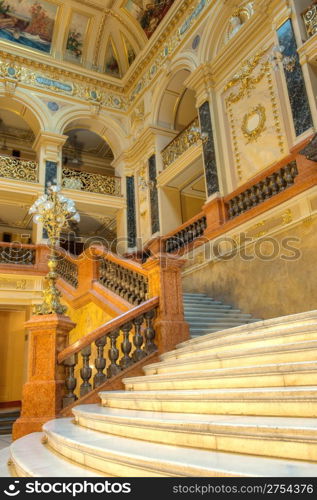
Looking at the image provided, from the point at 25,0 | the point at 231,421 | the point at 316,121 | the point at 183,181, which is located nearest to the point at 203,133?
the point at 183,181

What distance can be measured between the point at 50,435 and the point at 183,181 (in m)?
10.0

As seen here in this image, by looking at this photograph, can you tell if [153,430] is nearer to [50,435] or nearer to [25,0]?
[50,435]

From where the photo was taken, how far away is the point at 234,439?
7.23 feet

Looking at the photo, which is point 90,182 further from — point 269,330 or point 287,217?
point 269,330

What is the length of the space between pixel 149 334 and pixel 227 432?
297 centimetres

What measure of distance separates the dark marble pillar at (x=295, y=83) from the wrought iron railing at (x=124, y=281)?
420 cm

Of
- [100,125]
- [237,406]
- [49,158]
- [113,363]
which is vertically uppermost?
[100,125]

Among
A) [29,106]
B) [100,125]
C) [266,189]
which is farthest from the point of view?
[100,125]

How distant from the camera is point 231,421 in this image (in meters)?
2.40

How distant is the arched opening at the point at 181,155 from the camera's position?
1137cm

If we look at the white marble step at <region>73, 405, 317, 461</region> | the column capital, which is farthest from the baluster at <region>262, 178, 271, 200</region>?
the white marble step at <region>73, 405, 317, 461</region>

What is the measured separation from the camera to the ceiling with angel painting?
13039 millimetres

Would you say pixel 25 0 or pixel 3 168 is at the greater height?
pixel 25 0

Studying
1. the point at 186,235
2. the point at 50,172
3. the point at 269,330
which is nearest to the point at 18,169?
the point at 50,172
